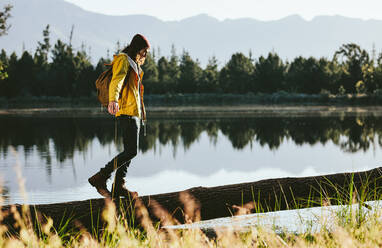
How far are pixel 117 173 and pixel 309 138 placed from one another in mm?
15329

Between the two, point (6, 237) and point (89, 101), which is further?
point (89, 101)

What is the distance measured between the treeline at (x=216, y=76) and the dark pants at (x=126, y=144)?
52.4 metres

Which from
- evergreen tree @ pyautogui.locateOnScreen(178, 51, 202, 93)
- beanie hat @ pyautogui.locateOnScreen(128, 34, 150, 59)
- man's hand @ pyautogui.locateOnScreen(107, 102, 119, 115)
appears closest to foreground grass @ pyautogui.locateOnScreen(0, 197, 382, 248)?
man's hand @ pyautogui.locateOnScreen(107, 102, 119, 115)

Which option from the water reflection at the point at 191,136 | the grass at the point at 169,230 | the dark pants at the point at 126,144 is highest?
the dark pants at the point at 126,144

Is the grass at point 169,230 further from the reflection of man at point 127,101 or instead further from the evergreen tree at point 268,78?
the evergreen tree at point 268,78

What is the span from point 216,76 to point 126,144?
5773 centimetres

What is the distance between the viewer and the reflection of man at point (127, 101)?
5.96 metres

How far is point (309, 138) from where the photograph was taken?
2070 centimetres

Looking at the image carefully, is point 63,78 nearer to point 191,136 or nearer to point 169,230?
point 191,136

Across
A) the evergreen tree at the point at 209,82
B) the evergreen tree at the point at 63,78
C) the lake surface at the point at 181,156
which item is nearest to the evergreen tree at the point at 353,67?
the evergreen tree at the point at 209,82

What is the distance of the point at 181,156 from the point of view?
15.6 m

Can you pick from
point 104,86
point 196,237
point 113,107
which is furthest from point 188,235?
point 104,86

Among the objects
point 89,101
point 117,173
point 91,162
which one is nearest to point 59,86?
point 89,101

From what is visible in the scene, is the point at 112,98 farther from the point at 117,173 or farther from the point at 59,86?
the point at 59,86
